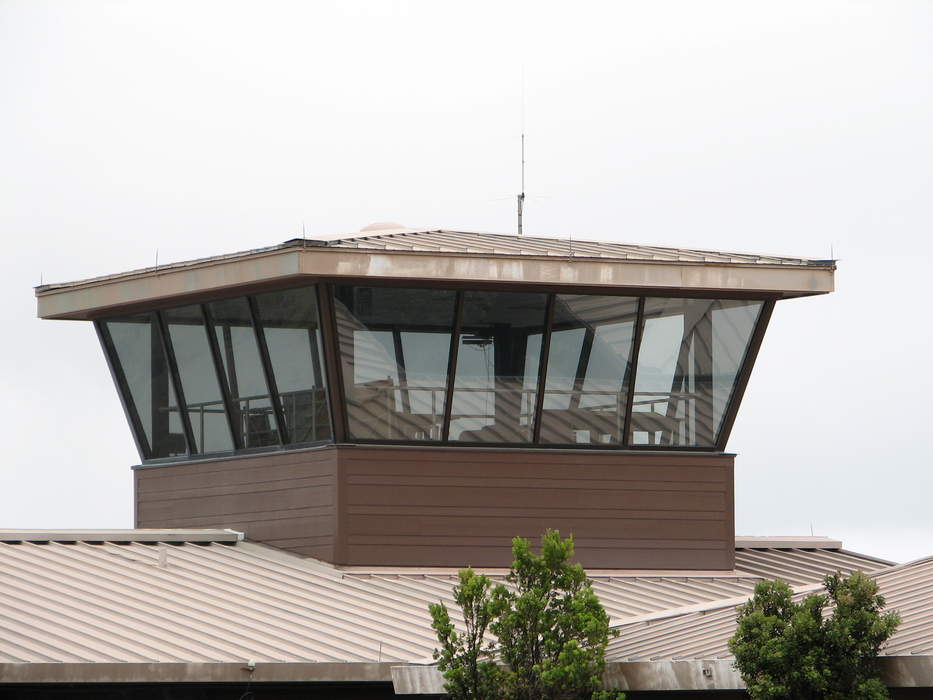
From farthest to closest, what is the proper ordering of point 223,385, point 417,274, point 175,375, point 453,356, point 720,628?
point 175,375 < point 223,385 < point 453,356 < point 417,274 < point 720,628

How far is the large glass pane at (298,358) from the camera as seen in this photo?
66.0ft

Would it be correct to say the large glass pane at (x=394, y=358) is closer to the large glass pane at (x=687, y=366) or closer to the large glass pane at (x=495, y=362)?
the large glass pane at (x=495, y=362)

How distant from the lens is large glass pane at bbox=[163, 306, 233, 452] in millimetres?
21328

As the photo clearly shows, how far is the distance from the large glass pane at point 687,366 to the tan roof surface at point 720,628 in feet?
13.6

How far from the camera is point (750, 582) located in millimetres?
21656

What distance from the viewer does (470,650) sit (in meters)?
15.2

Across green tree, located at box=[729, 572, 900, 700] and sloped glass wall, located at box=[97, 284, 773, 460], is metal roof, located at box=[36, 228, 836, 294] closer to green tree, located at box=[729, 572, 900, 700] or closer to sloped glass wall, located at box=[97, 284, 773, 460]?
sloped glass wall, located at box=[97, 284, 773, 460]

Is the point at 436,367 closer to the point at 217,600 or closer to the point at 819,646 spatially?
the point at 217,600

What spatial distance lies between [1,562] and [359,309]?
16.8 ft

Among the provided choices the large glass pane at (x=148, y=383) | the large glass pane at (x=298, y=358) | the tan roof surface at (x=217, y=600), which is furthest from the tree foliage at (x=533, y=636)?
the large glass pane at (x=148, y=383)

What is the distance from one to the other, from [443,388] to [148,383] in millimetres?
4221

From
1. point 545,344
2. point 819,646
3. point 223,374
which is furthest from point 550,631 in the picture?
point 223,374

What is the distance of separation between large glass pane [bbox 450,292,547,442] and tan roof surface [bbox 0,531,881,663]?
1.97m

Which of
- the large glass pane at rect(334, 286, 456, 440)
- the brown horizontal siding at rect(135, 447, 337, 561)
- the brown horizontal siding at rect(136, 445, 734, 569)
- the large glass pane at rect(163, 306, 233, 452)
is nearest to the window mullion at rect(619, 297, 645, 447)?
the brown horizontal siding at rect(136, 445, 734, 569)
